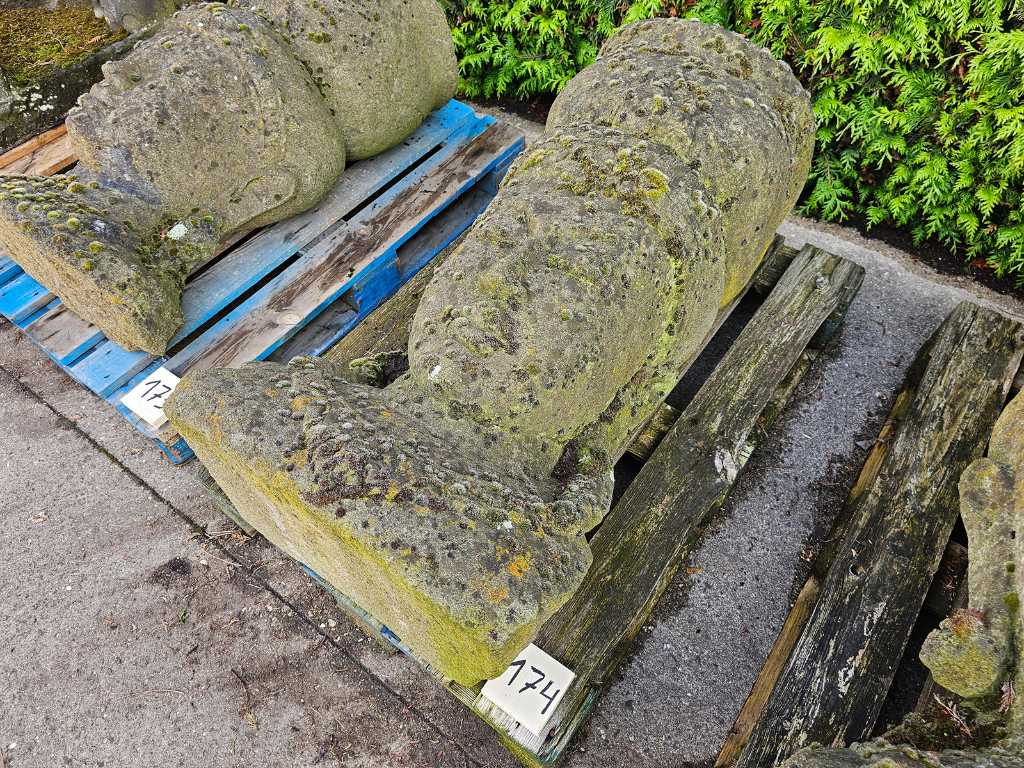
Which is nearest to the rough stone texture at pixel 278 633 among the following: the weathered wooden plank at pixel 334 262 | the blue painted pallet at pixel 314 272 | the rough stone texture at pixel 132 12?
the blue painted pallet at pixel 314 272

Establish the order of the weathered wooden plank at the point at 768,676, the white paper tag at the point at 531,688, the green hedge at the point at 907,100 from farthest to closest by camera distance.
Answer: the green hedge at the point at 907,100
the weathered wooden plank at the point at 768,676
the white paper tag at the point at 531,688

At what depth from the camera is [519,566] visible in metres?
1.53

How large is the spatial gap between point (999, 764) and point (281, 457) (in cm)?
163

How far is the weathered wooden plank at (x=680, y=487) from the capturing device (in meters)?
2.06

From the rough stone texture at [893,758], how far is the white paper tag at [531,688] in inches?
25.8

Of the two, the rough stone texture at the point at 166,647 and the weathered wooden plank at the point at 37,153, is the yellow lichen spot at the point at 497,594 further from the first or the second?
the weathered wooden plank at the point at 37,153

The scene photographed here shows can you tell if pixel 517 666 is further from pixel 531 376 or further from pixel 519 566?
pixel 531 376

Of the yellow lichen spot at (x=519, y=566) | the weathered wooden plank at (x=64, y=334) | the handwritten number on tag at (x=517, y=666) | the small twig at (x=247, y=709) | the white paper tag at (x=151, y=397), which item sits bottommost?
the small twig at (x=247, y=709)

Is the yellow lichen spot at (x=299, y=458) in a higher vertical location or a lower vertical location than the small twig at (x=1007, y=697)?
higher

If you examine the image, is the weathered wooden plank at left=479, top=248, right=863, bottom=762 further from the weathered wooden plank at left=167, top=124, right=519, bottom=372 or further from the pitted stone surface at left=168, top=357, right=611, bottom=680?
the weathered wooden plank at left=167, top=124, right=519, bottom=372

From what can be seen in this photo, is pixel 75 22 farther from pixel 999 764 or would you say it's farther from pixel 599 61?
pixel 999 764

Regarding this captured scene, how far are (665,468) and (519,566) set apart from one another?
1065 millimetres

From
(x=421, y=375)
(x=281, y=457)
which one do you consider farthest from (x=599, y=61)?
(x=281, y=457)

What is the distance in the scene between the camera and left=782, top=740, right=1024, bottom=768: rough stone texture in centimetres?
142
